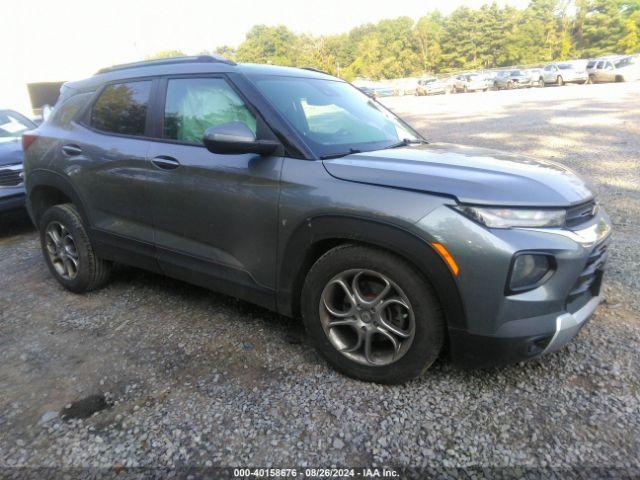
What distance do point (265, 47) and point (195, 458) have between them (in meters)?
94.7

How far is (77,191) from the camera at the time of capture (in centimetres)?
354

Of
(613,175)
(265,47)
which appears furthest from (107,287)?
(265,47)

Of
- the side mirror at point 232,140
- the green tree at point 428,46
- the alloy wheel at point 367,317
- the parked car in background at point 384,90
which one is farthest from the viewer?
the green tree at point 428,46

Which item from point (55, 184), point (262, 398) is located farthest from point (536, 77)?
point (262, 398)

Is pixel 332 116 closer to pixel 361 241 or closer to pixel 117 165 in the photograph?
pixel 361 241

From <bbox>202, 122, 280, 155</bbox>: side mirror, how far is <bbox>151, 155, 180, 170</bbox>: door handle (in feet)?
1.73

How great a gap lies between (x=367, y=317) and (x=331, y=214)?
562 mm

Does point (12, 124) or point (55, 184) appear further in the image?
point (12, 124)

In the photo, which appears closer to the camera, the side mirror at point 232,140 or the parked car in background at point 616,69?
the side mirror at point 232,140

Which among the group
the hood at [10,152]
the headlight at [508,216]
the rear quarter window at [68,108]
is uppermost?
the rear quarter window at [68,108]

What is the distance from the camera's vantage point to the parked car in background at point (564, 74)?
1219 inches

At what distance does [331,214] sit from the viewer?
2.33 meters

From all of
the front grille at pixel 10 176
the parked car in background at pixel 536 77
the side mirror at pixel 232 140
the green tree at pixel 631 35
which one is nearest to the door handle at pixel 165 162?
the side mirror at pixel 232 140

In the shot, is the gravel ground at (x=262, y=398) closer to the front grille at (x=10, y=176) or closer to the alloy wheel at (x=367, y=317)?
the alloy wheel at (x=367, y=317)
